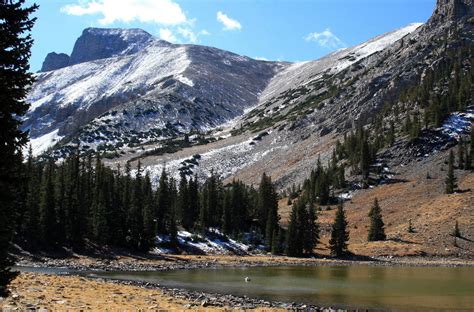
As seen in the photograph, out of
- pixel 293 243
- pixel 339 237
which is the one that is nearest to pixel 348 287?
pixel 339 237

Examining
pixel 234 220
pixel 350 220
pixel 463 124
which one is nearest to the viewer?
pixel 234 220

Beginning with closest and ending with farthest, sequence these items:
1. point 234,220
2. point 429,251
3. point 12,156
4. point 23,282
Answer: point 12,156
point 23,282
point 429,251
point 234,220

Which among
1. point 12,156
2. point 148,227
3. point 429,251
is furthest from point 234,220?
point 12,156

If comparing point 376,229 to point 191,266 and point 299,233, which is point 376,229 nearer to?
point 299,233

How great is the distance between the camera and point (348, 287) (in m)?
47.3

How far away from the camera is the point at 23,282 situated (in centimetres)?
3222

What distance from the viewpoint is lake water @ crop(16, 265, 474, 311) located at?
3728 centimetres

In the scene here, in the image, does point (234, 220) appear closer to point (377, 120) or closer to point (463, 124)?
point (463, 124)

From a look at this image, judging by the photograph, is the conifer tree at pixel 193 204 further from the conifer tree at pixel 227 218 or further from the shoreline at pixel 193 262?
the shoreline at pixel 193 262

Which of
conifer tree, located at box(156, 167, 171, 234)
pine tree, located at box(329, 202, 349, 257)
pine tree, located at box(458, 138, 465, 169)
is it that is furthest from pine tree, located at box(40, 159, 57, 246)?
pine tree, located at box(458, 138, 465, 169)

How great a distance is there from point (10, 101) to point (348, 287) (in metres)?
38.3

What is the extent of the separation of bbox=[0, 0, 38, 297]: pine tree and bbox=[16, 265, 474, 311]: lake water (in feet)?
79.7

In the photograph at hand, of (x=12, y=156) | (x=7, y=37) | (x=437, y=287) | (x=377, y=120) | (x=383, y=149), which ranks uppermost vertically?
(x=377, y=120)

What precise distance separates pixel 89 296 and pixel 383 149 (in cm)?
13283
